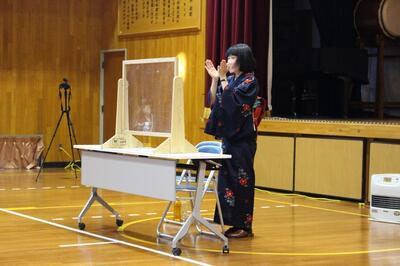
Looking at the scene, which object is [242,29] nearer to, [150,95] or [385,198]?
[385,198]

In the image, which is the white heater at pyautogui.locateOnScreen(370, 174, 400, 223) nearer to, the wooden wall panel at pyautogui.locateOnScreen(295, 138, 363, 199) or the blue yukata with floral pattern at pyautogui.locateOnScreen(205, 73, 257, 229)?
the wooden wall panel at pyautogui.locateOnScreen(295, 138, 363, 199)

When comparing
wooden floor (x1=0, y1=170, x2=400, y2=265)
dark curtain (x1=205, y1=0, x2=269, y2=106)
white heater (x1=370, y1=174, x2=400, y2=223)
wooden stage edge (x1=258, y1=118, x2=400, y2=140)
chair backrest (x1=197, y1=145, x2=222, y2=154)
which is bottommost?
wooden floor (x1=0, y1=170, x2=400, y2=265)

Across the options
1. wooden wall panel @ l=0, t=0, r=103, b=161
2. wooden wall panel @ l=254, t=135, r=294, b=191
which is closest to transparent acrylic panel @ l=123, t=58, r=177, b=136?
wooden wall panel @ l=254, t=135, r=294, b=191

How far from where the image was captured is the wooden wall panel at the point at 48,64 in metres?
11.7

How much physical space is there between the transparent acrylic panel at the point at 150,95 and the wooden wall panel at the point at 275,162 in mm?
3320

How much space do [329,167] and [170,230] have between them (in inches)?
117

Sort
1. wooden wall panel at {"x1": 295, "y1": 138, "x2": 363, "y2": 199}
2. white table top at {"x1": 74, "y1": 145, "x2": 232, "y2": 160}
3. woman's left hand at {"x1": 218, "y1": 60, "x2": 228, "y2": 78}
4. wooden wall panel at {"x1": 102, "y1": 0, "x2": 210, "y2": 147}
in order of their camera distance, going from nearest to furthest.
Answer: white table top at {"x1": 74, "y1": 145, "x2": 232, "y2": 160}, woman's left hand at {"x1": 218, "y1": 60, "x2": 228, "y2": 78}, wooden wall panel at {"x1": 295, "y1": 138, "x2": 363, "y2": 199}, wooden wall panel at {"x1": 102, "y1": 0, "x2": 210, "y2": 147}

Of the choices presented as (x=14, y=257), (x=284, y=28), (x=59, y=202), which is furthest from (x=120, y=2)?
(x=14, y=257)

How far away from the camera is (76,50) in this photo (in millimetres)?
12367

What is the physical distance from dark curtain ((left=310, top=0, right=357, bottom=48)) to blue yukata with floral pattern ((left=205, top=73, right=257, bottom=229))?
504cm

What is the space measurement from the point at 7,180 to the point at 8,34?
8.36ft

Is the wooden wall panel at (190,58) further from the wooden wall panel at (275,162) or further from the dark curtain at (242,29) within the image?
the wooden wall panel at (275,162)

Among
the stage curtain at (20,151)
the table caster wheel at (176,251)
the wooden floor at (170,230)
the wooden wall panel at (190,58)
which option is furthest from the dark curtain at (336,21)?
the table caster wheel at (176,251)

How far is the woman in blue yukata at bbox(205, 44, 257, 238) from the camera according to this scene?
19.9 feet
